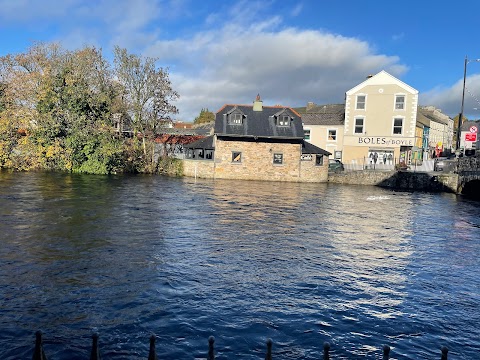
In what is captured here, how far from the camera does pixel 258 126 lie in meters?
45.0

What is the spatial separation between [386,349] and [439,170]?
1658 inches

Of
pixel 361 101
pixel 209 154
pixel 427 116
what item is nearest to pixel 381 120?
pixel 361 101

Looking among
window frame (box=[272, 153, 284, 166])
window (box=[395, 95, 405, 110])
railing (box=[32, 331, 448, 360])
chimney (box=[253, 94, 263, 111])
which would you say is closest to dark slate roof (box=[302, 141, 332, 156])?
window frame (box=[272, 153, 284, 166])

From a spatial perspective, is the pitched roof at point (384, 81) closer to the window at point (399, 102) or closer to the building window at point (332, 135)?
the window at point (399, 102)

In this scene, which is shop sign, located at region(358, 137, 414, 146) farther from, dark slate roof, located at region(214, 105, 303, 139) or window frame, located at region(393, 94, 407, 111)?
dark slate roof, located at region(214, 105, 303, 139)

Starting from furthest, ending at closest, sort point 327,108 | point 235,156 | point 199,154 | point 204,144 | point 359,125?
1. point 327,108
2. point 359,125
3. point 199,154
4. point 204,144
5. point 235,156

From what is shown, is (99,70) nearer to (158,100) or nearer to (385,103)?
(158,100)

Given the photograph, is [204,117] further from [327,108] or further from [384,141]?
[384,141]

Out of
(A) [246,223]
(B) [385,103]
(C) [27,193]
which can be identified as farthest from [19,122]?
(B) [385,103]

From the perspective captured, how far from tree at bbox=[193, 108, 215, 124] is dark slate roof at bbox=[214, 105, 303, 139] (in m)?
45.3

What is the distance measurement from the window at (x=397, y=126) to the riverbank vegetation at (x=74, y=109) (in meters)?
26.5

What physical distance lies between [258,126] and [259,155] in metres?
3.32

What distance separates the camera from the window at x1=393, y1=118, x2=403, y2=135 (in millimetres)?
48916

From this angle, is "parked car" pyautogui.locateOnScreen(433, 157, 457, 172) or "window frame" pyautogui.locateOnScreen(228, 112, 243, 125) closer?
"parked car" pyautogui.locateOnScreen(433, 157, 457, 172)
